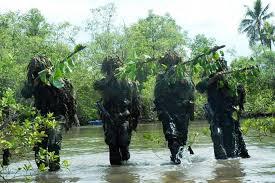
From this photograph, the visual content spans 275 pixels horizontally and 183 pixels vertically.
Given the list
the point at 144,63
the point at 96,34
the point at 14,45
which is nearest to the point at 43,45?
the point at 14,45

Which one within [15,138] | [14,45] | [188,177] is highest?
[14,45]

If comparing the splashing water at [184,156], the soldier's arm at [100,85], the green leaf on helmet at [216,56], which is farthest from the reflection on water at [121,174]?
the green leaf on helmet at [216,56]

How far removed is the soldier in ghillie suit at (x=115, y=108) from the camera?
39.4 ft

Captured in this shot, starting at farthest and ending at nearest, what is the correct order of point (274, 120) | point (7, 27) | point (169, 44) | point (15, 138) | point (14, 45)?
point (169, 44), point (7, 27), point (14, 45), point (274, 120), point (15, 138)

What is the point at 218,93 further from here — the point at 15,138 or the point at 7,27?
the point at 7,27

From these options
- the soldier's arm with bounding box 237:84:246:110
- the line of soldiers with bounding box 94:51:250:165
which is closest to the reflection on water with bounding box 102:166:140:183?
the line of soldiers with bounding box 94:51:250:165

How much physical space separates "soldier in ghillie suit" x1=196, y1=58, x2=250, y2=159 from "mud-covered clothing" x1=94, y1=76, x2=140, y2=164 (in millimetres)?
1724

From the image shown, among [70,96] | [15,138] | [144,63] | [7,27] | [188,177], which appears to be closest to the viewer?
[144,63]

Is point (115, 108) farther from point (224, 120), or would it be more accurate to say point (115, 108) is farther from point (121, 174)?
point (224, 120)

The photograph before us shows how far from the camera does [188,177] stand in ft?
29.6

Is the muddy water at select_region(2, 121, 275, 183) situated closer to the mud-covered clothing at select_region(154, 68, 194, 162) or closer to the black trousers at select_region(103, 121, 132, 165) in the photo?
the black trousers at select_region(103, 121, 132, 165)

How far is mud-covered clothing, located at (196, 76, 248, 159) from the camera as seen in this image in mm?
11938

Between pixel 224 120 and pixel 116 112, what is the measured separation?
253 centimetres

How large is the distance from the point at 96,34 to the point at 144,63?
2326 inches
